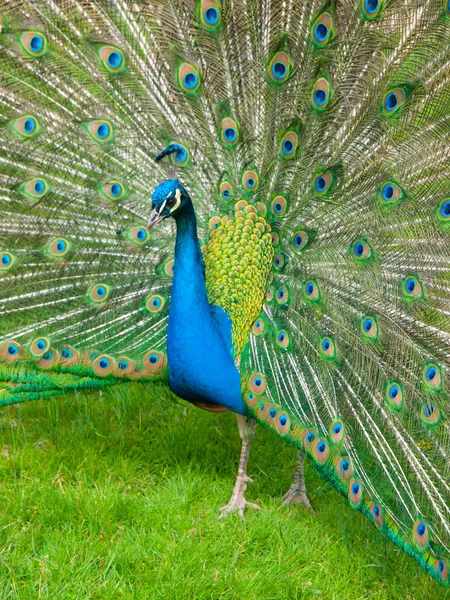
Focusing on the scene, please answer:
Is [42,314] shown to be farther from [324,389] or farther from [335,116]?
[335,116]

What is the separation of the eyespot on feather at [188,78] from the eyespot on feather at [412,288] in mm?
1051

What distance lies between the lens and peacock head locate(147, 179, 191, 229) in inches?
99.4

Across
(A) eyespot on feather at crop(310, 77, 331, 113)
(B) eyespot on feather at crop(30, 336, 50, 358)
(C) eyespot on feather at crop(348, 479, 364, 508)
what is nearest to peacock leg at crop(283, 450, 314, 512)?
(C) eyespot on feather at crop(348, 479, 364, 508)

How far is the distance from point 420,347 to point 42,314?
1.47m

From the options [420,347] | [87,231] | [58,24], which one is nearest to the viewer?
[420,347]

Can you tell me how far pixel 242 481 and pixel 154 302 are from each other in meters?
0.79

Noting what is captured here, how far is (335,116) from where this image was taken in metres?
2.63

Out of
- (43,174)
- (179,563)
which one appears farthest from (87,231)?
(179,563)

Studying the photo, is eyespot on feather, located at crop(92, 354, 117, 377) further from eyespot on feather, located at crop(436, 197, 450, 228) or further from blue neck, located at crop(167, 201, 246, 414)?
eyespot on feather, located at crop(436, 197, 450, 228)

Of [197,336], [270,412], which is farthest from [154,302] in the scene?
[270,412]

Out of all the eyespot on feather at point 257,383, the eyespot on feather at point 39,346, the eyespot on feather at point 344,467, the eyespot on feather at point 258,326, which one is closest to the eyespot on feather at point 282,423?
the eyespot on feather at point 257,383

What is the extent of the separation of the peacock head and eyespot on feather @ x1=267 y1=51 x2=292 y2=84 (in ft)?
1.76

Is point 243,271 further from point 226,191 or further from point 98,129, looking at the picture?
point 98,129

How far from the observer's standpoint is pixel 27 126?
2.92m
